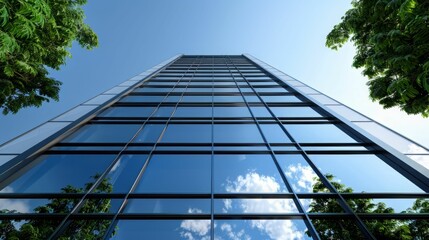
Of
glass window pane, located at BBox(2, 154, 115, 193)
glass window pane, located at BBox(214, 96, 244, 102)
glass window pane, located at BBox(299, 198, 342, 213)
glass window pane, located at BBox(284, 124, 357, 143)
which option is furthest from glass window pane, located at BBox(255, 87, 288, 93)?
glass window pane, located at BBox(2, 154, 115, 193)

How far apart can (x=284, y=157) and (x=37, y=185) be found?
5679 mm

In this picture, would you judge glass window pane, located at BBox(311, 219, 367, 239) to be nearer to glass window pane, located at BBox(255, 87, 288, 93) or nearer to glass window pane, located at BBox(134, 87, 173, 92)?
glass window pane, located at BBox(255, 87, 288, 93)

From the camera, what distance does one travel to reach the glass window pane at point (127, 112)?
888 cm

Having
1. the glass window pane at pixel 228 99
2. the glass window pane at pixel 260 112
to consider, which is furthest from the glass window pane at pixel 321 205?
the glass window pane at pixel 228 99

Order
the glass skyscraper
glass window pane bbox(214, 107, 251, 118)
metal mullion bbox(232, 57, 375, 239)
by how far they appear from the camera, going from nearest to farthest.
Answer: metal mullion bbox(232, 57, 375, 239), the glass skyscraper, glass window pane bbox(214, 107, 251, 118)

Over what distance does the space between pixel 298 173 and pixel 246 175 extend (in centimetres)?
121

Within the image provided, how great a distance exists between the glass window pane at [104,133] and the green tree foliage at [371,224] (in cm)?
537

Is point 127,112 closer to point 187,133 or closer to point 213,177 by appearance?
point 187,133

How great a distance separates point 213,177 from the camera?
222 inches

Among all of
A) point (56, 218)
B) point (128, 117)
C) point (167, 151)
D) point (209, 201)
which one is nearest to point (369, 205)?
point (209, 201)

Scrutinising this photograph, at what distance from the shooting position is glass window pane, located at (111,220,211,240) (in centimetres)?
431

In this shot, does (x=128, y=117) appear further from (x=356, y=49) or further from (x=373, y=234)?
(x=356, y=49)

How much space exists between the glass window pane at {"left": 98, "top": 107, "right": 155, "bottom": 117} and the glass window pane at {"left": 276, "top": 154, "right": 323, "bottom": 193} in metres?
5.17

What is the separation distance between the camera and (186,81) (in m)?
14.0
